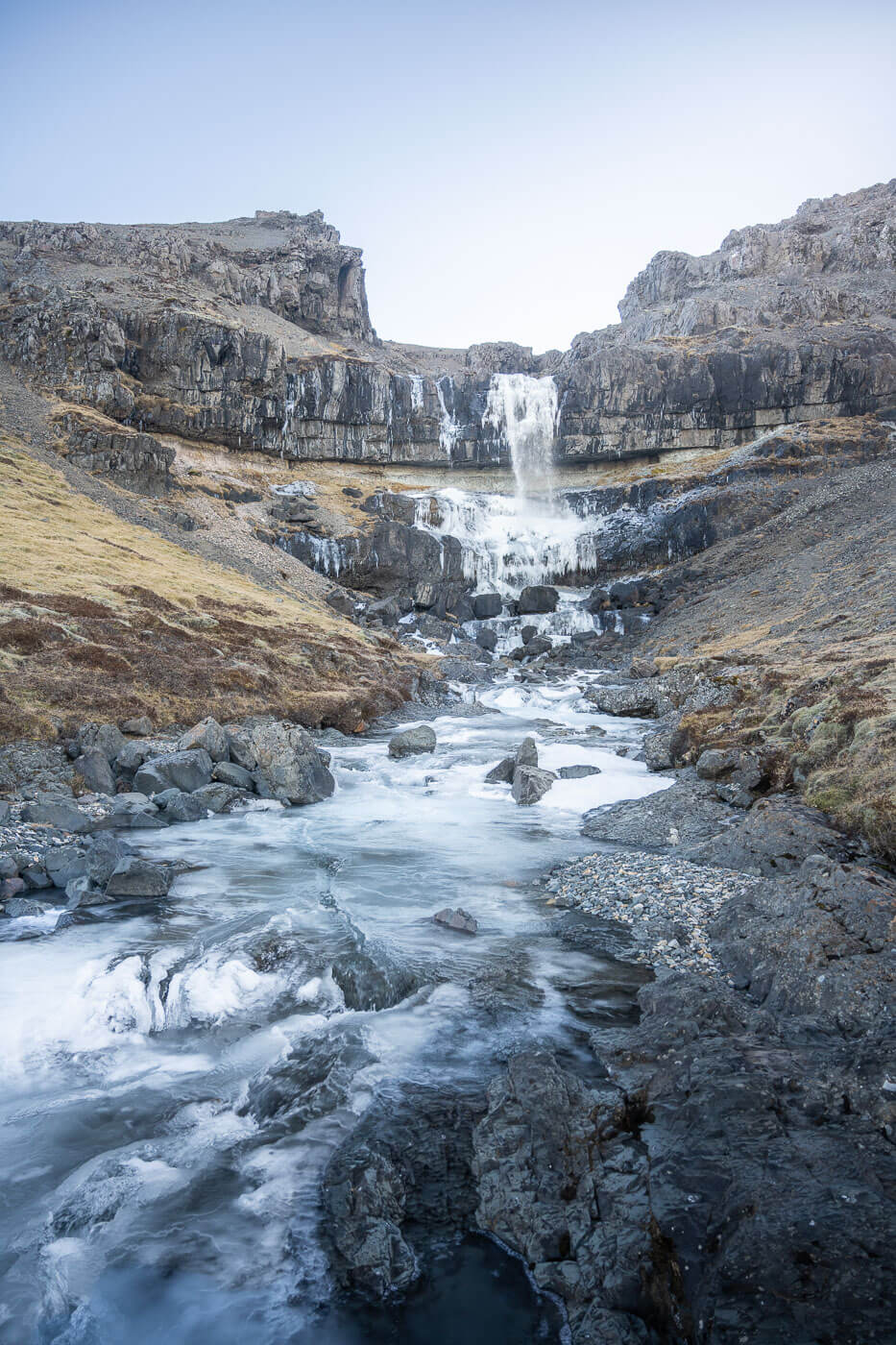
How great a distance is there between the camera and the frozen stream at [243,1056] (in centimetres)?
521

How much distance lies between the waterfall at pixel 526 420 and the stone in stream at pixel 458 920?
71.0 m

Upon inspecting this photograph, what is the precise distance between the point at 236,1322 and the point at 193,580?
36.3 meters

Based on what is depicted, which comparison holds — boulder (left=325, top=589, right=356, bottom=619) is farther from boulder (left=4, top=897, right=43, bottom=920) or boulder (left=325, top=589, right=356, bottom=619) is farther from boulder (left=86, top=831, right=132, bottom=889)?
boulder (left=4, top=897, right=43, bottom=920)

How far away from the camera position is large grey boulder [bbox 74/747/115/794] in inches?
627

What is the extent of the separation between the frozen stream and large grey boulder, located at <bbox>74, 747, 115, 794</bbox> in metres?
2.33

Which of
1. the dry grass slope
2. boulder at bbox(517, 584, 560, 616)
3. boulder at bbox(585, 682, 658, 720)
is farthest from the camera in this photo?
boulder at bbox(517, 584, 560, 616)

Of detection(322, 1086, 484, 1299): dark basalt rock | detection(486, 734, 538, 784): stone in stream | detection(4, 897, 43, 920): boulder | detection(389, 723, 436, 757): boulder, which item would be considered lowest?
detection(389, 723, 436, 757): boulder

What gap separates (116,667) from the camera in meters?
21.9

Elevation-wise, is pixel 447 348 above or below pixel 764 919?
above

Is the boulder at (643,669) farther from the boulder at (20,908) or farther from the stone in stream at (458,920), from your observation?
the boulder at (20,908)

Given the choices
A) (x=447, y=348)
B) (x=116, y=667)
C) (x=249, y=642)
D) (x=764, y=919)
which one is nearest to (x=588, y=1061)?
(x=764, y=919)

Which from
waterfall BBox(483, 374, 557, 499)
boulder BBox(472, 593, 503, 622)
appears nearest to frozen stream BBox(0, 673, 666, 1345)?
boulder BBox(472, 593, 503, 622)

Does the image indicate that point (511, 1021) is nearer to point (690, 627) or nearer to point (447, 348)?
point (690, 627)

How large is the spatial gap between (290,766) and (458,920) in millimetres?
8866
